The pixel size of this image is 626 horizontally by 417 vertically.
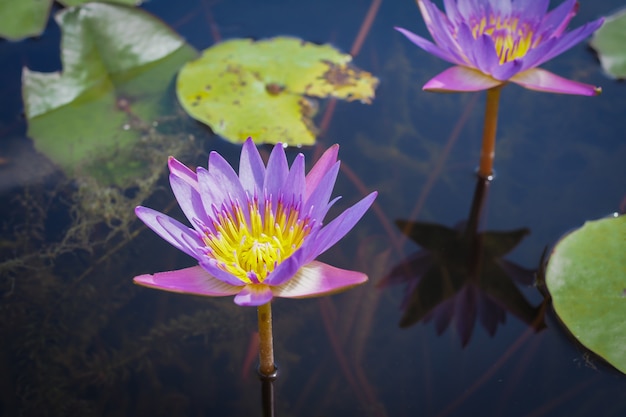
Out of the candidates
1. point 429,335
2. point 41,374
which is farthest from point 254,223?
point 41,374

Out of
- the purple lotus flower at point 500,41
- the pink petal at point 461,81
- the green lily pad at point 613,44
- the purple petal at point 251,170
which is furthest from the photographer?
the green lily pad at point 613,44

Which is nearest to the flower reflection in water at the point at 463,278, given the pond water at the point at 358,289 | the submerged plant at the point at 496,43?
the pond water at the point at 358,289

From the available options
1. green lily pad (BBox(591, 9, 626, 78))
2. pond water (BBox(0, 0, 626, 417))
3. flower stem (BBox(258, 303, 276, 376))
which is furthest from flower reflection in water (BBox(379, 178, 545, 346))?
green lily pad (BBox(591, 9, 626, 78))

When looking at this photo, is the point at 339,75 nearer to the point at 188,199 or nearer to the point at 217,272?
the point at 188,199

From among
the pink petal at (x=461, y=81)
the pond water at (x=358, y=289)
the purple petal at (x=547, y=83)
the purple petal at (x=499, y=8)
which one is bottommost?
the pond water at (x=358, y=289)

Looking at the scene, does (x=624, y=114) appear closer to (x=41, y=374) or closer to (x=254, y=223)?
(x=254, y=223)

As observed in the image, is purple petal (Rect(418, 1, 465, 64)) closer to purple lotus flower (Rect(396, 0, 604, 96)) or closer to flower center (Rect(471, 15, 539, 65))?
purple lotus flower (Rect(396, 0, 604, 96))

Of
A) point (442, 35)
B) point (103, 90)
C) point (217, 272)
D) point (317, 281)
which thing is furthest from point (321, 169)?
point (103, 90)

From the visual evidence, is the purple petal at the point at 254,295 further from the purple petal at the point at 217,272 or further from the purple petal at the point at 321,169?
the purple petal at the point at 321,169
